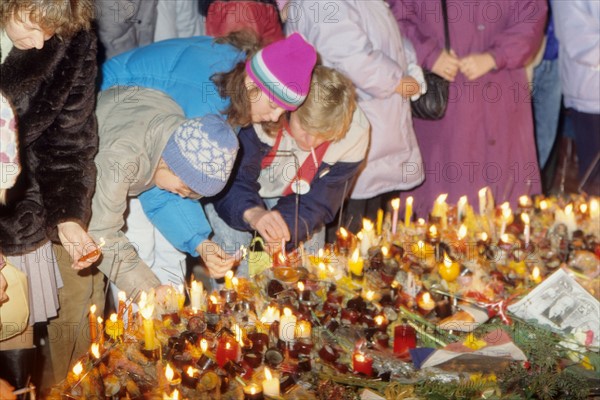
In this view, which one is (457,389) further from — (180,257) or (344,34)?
(344,34)

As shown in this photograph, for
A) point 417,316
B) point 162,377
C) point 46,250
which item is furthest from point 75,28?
point 417,316

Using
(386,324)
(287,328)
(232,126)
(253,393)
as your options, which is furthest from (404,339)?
(232,126)

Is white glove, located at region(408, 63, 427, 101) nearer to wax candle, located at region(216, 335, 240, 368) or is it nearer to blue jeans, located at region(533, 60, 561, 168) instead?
blue jeans, located at region(533, 60, 561, 168)

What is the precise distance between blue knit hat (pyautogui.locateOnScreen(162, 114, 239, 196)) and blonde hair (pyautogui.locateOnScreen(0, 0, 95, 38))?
1.72ft

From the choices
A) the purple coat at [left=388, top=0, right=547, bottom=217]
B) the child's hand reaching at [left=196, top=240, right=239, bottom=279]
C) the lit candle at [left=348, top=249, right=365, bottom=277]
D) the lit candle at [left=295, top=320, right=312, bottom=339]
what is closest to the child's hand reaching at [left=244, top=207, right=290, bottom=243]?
the child's hand reaching at [left=196, top=240, right=239, bottom=279]

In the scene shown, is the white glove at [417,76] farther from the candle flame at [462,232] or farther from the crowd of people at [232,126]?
the candle flame at [462,232]

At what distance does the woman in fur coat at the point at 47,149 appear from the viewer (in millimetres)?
2941

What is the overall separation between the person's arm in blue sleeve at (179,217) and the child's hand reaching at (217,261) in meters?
0.11

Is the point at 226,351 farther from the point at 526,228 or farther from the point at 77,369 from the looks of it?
the point at 526,228

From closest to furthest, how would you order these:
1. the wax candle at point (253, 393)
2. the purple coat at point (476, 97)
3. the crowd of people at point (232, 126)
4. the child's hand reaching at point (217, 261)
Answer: the wax candle at point (253, 393) → the crowd of people at point (232, 126) → the child's hand reaching at point (217, 261) → the purple coat at point (476, 97)

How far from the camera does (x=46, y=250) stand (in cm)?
320

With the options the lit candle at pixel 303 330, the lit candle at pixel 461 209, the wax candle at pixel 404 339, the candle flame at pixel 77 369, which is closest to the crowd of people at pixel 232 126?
the candle flame at pixel 77 369

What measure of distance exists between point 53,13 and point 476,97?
8.41ft

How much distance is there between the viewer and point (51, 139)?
124 inches
